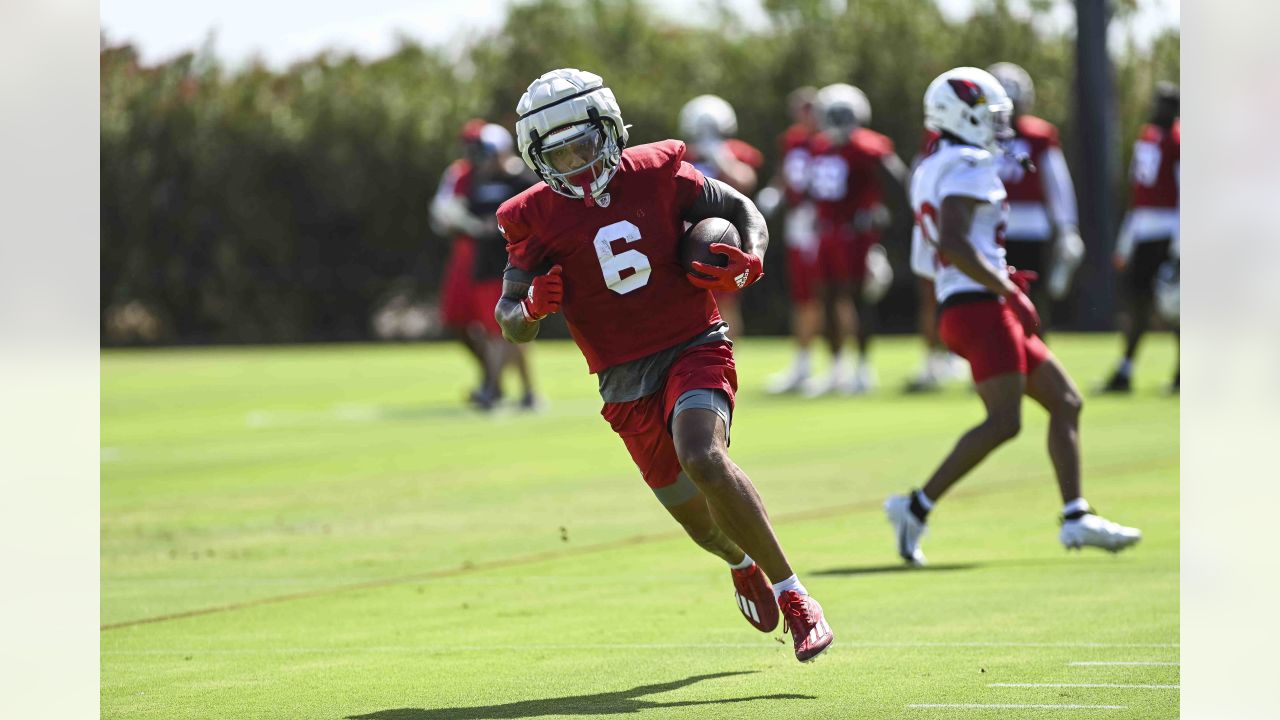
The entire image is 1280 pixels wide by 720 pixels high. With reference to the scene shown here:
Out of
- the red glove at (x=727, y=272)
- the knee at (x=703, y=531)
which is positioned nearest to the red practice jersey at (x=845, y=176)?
the knee at (x=703, y=531)

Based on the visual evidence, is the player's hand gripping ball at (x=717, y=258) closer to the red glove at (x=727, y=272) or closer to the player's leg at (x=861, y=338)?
the red glove at (x=727, y=272)

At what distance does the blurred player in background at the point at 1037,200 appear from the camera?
1470cm

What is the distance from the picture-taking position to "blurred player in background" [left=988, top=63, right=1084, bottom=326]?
14.7 m

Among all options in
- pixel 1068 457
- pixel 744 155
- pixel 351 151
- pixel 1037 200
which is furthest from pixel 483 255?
pixel 351 151

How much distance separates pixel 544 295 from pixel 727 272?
57cm

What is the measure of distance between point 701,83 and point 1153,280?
19.3m

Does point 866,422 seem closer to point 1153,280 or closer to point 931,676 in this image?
point 1153,280

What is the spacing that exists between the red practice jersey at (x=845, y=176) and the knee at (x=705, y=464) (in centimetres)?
1299

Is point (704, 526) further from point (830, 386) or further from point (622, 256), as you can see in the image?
point (830, 386)

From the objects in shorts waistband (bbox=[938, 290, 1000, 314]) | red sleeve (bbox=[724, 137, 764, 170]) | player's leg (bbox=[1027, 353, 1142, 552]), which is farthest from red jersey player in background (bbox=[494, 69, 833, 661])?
red sleeve (bbox=[724, 137, 764, 170])

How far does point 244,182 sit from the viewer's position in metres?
35.4

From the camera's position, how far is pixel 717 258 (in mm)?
6258
